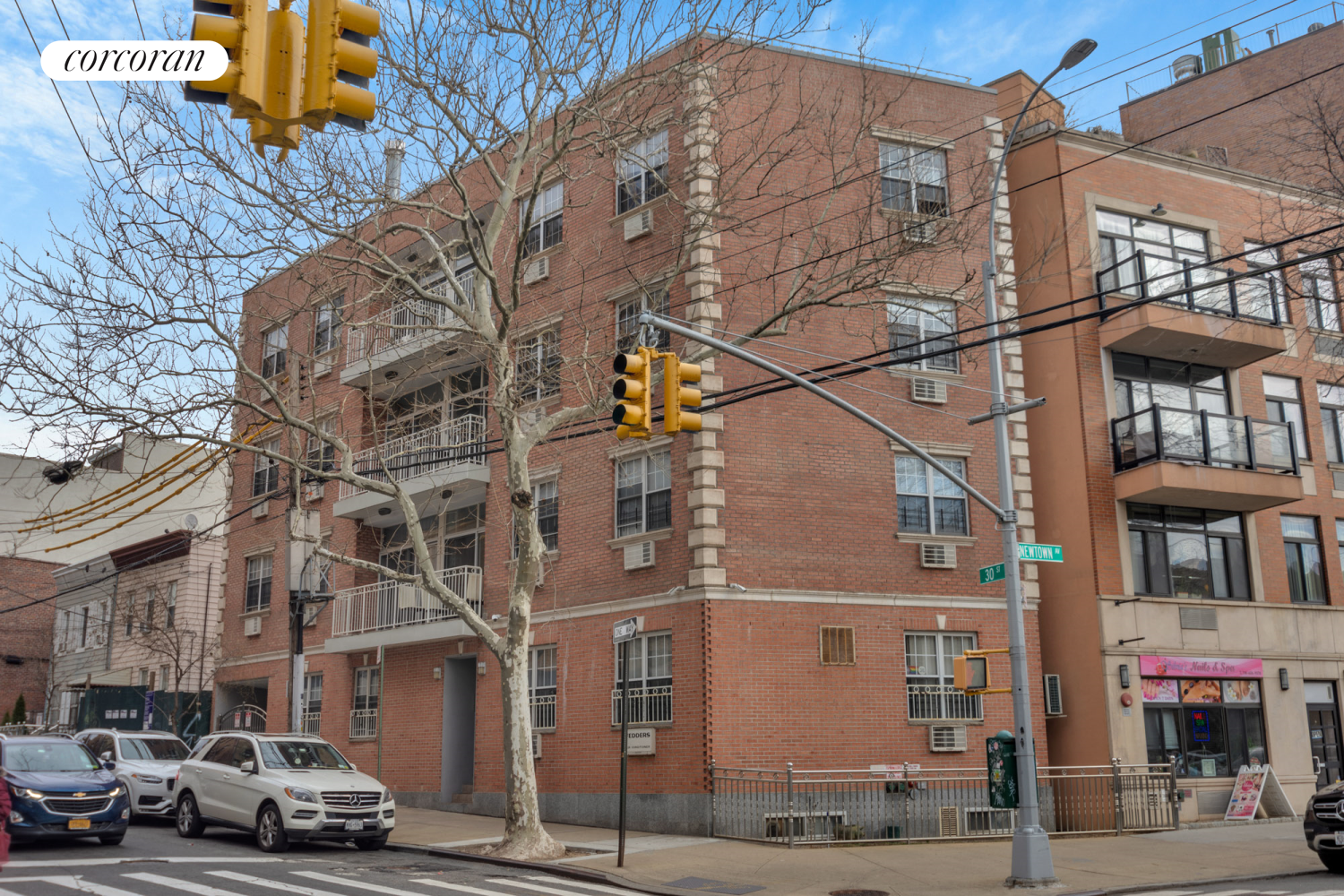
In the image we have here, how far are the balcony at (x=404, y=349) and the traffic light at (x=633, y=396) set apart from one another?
11233 millimetres

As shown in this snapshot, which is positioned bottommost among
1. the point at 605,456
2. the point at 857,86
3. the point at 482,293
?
the point at 605,456

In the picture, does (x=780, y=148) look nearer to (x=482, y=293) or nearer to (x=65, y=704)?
(x=482, y=293)

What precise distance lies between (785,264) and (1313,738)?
48.9 feet

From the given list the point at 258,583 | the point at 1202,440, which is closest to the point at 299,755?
the point at 258,583

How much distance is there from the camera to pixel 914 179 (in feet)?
76.2

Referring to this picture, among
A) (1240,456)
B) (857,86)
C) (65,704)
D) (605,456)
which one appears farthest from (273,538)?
(1240,456)

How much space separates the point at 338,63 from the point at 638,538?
15095 millimetres

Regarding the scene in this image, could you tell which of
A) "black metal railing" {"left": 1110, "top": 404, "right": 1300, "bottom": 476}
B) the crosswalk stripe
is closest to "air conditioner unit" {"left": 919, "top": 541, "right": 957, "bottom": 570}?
"black metal railing" {"left": 1110, "top": 404, "right": 1300, "bottom": 476}

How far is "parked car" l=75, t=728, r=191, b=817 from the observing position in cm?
2020

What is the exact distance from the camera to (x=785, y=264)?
21.9m

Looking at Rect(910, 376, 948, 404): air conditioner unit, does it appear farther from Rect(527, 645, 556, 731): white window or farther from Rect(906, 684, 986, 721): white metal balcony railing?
Rect(527, 645, 556, 731): white window

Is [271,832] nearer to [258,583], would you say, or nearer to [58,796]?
[58,796]

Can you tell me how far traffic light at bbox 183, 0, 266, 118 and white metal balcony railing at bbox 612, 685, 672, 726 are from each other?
15.2 meters

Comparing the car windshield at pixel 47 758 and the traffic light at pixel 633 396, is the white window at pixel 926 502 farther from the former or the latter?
the car windshield at pixel 47 758
